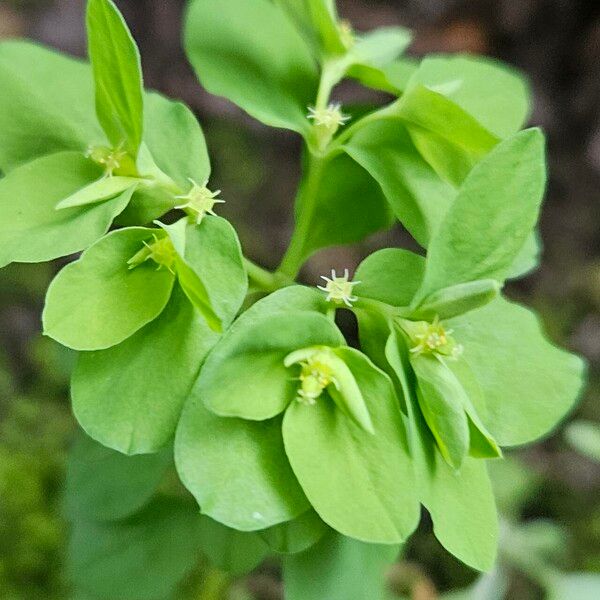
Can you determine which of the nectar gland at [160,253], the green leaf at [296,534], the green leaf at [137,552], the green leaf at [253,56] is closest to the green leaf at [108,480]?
the green leaf at [137,552]

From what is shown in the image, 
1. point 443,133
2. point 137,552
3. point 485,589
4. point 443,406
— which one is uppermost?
point 443,133

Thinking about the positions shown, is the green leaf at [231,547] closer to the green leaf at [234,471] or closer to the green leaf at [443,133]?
the green leaf at [234,471]

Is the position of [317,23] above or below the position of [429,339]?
above

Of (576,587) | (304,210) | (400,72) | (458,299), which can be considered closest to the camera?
(458,299)

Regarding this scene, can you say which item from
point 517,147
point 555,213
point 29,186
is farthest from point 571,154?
point 29,186

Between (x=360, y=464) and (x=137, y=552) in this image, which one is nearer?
(x=360, y=464)

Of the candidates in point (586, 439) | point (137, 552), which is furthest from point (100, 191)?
point (586, 439)

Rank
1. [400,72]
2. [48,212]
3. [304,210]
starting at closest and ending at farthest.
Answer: [48,212], [304,210], [400,72]

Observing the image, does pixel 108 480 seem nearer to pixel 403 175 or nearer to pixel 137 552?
pixel 137 552
